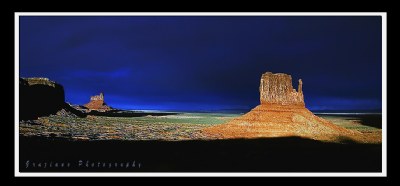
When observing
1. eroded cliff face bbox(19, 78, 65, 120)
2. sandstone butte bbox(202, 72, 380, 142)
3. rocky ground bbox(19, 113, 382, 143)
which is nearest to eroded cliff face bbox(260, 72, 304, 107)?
sandstone butte bbox(202, 72, 380, 142)

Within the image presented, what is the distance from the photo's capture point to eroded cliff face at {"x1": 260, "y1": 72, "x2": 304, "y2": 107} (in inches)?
1001

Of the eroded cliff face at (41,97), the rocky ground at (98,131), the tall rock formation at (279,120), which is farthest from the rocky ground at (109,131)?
the tall rock formation at (279,120)

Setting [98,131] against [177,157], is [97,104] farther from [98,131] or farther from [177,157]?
[177,157]

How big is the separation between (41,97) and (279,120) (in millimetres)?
21888

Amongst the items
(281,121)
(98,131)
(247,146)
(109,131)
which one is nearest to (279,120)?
(281,121)

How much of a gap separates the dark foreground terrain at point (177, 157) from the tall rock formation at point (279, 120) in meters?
4.27

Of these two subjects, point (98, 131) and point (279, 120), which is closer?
point (98, 131)

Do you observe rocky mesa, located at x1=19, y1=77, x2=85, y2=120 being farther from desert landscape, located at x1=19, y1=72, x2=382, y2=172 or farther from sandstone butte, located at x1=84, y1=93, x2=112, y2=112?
sandstone butte, located at x1=84, y1=93, x2=112, y2=112

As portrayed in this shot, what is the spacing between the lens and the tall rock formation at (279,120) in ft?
72.9

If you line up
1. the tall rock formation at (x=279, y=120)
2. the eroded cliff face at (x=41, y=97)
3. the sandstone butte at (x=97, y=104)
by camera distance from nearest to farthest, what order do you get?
the tall rock formation at (x=279, y=120) < the eroded cliff face at (x=41, y=97) < the sandstone butte at (x=97, y=104)

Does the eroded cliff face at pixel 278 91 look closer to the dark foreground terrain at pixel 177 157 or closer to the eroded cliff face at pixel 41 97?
the dark foreground terrain at pixel 177 157

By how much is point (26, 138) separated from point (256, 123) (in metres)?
14.0

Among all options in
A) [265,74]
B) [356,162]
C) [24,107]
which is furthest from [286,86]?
[24,107]

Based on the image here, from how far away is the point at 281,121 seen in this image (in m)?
23.6
